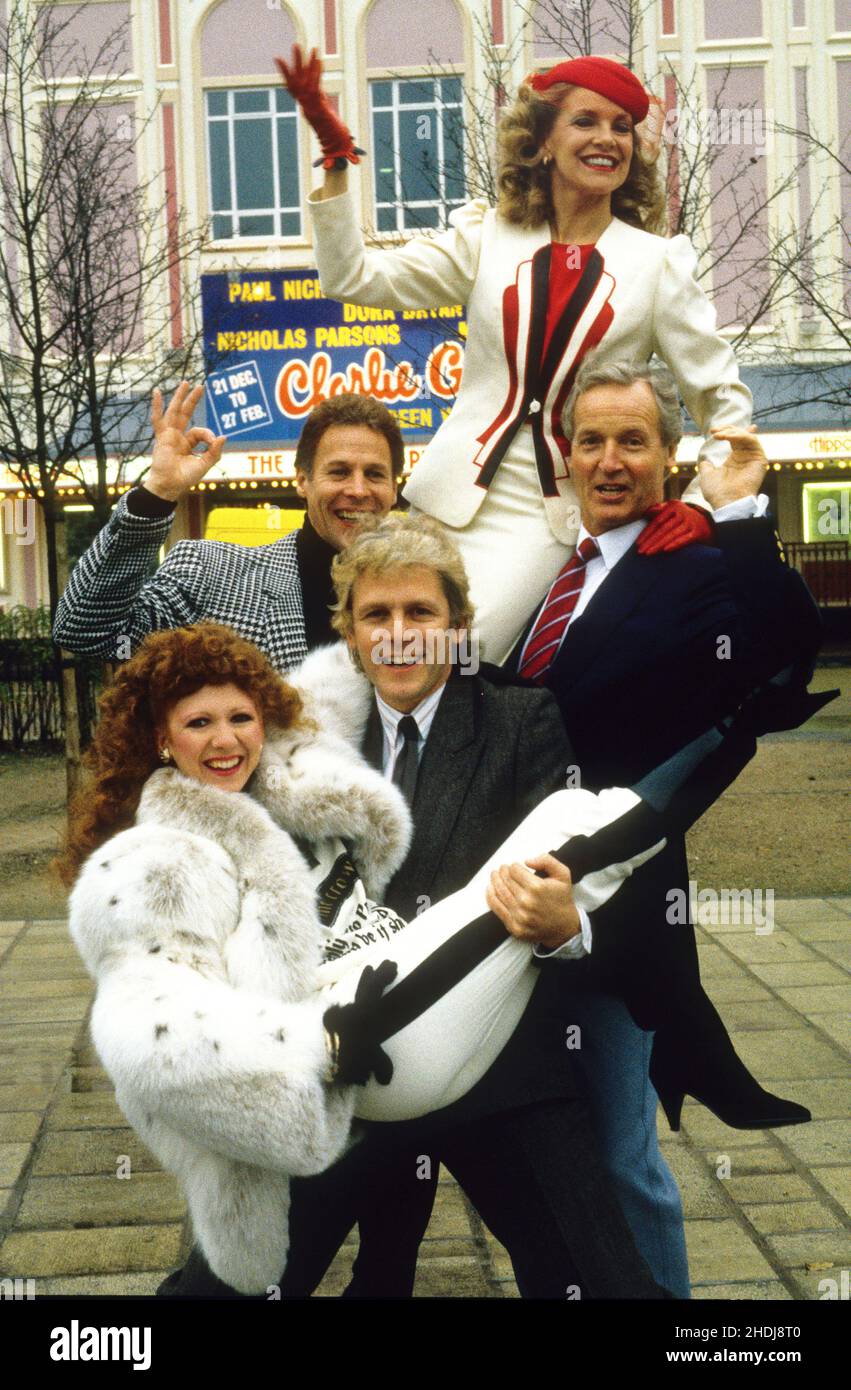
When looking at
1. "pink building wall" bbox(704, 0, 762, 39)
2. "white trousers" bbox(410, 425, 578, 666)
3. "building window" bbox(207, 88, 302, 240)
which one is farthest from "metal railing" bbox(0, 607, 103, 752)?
"pink building wall" bbox(704, 0, 762, 39)

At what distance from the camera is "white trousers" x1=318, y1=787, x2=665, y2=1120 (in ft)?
8.00

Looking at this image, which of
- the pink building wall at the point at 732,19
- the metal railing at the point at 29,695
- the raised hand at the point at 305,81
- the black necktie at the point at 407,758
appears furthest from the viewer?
the pink building wall at the point at 732,19

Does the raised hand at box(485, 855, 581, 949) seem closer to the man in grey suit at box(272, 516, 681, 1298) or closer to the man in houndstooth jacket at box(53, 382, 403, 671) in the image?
the man in grey suit at box(272, 516, 681, 1298)

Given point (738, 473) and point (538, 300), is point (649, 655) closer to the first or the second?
point (738, 473)

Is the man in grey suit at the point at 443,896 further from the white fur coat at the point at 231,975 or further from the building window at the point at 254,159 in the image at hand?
the building window at the point at 254,159

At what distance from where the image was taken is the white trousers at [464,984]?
8.00 ft

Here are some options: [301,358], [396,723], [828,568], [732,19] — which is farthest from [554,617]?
[828,568]

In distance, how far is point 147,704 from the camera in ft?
9.02

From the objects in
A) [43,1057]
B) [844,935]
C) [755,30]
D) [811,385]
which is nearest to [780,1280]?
[43,1057]

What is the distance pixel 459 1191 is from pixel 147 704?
2.48m

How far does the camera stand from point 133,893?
8.07 ft

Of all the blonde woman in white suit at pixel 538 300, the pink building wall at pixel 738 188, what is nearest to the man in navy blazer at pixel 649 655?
the blonde woman in white suit at pixel 538 300

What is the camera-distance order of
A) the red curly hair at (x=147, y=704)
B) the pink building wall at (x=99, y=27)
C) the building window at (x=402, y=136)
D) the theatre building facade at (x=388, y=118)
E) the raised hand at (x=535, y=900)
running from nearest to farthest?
the raised hand at (x=535, y=900) < the red curly hair at (x=147, y=704) < the pink building wall at (x=99, y=27) < the building window at (x=402, y=136) < the theatre building facade at (x=388, y=118)

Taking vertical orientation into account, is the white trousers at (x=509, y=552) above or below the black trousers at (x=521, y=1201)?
above
